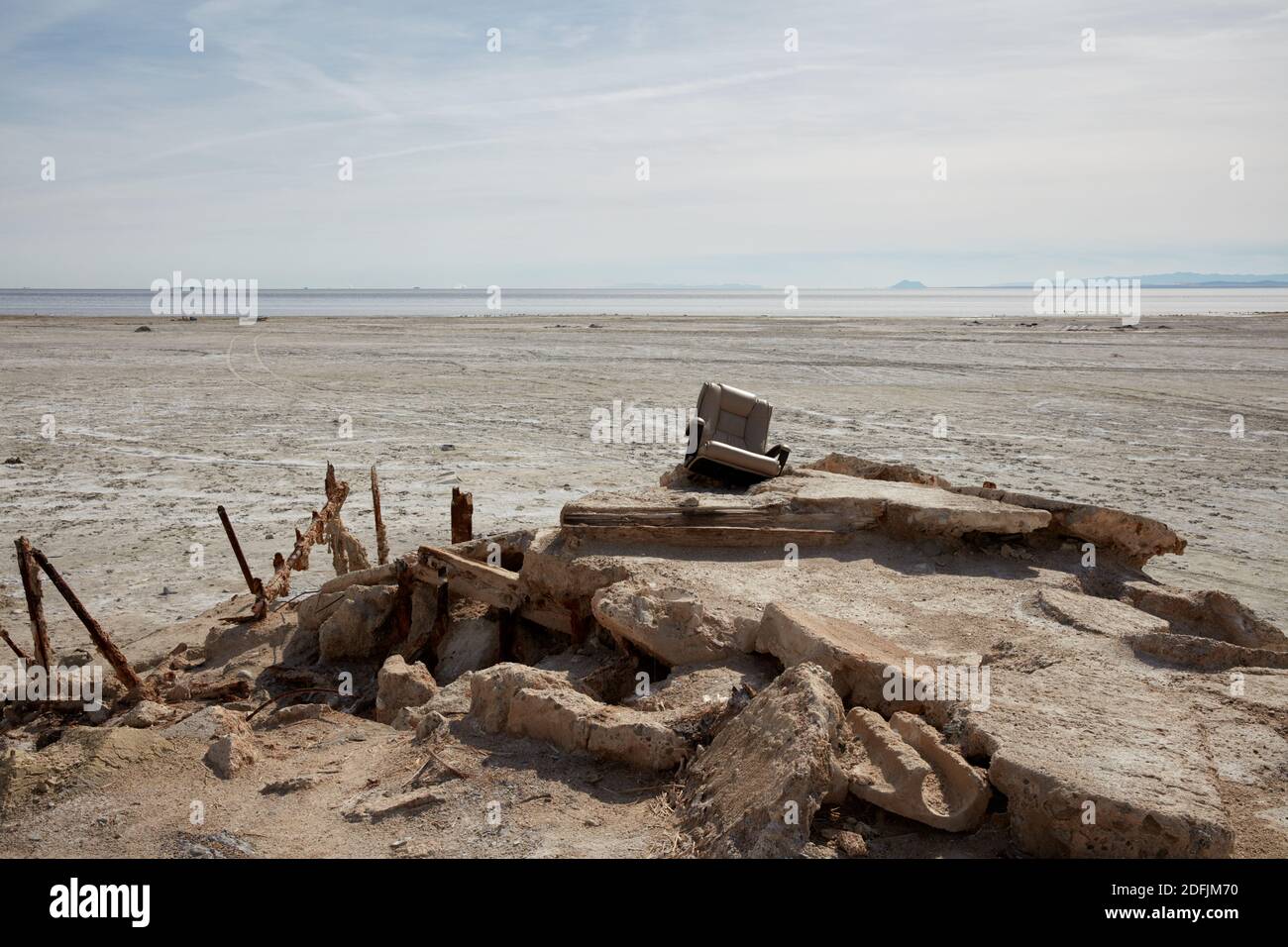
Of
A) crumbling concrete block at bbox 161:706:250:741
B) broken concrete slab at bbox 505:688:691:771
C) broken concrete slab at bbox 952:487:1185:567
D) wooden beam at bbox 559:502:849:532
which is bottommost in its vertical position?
crumbling concrete block at bbox 161:706:250:741

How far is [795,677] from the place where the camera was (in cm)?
470

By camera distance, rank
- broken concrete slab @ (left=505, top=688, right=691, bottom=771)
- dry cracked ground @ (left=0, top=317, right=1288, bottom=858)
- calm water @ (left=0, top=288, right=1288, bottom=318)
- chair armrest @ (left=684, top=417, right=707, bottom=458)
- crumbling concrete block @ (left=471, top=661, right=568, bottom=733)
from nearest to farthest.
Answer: dry cracked ground @ (left=0, top=317, right=1288, bottom=858) → broken concrete slab @ (left=505, top=688, right=691, bottom=771) → crumbling concrete block @ (left=471, top=661, right=568, bottom=733) → chair armrest @ (left=684, top=417, right=707, bottom=458) → calm water @ (left=0, top=288, right=1288, bottom=318)

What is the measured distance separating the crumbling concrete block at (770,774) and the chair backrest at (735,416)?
230 inches

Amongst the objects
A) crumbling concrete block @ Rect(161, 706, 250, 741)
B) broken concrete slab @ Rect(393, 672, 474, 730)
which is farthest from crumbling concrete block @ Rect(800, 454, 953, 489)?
crumbling concrete block @ Rect(161, 706, 250, 741)

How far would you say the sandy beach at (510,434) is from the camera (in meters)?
10.4

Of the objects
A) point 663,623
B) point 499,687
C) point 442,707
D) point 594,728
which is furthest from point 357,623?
point 594,728

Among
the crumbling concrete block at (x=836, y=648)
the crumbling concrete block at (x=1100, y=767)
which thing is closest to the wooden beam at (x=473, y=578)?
the crumbling concrete block at (x=836, y=648)

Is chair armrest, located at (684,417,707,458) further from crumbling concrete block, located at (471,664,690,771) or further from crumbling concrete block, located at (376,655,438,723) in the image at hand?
crumbling concrete block, located at (471,664,690,771)

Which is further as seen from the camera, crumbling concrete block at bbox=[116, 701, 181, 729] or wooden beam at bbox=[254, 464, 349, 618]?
wooden beam at bbox=[254, 464, 349, 618]

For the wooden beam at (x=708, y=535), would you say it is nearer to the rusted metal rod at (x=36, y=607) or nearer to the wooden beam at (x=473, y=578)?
the wooden beam at (x=473, y=578)

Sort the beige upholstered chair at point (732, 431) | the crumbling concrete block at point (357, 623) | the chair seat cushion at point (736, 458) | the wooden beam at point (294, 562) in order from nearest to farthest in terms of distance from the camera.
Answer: the crumbling concrete block at point (357, 623) < the wooden beam at point (294, 562) < the chair seat cushion at point (736, 458) < the beige upholstered chair at point (732, 431)

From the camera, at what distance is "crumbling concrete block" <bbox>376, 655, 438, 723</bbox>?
652 centimetres

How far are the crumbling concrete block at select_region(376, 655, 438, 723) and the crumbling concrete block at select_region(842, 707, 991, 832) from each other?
313 centimetres

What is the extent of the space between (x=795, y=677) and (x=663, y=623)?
60.1 inches
